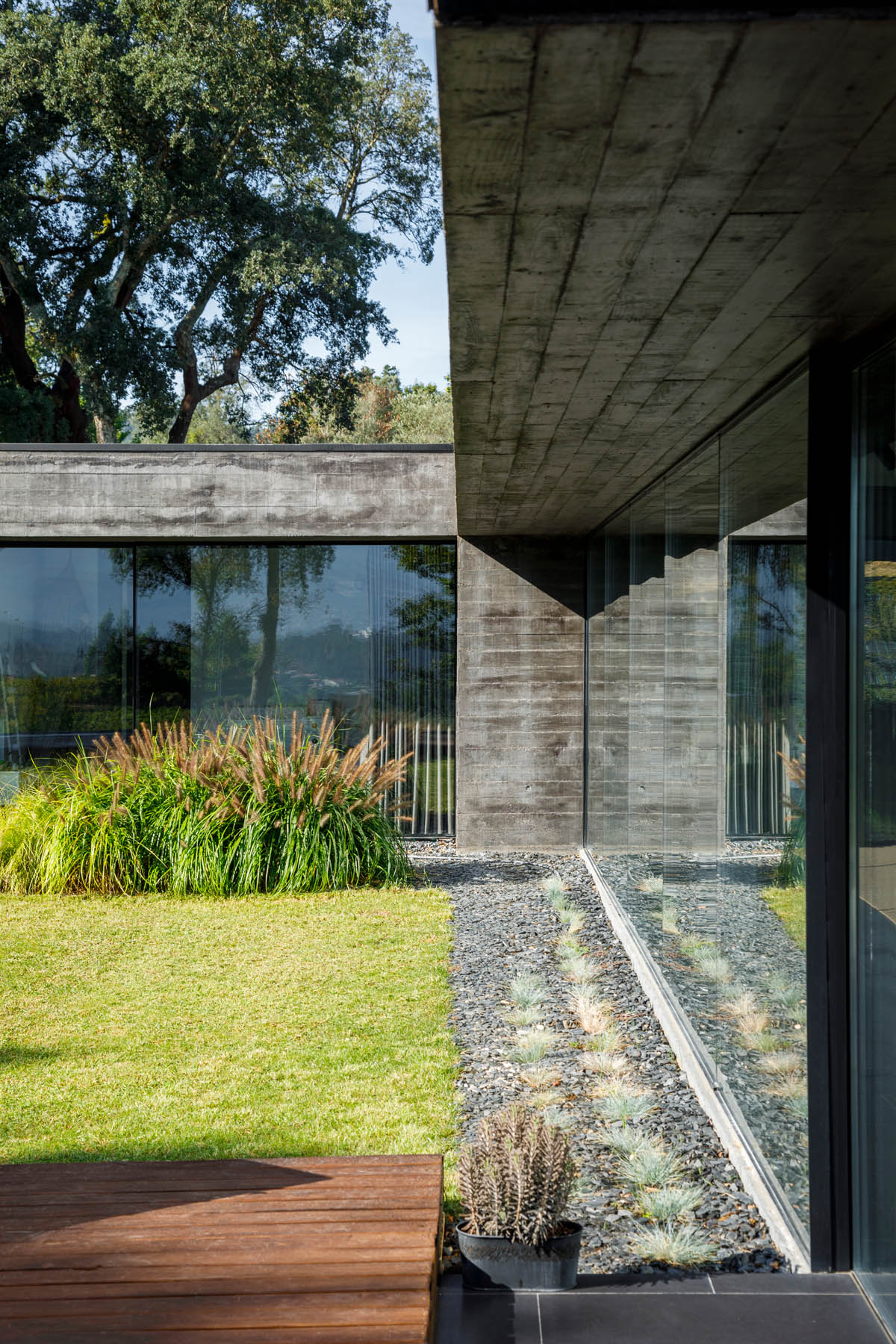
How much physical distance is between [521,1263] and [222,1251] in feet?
2.66

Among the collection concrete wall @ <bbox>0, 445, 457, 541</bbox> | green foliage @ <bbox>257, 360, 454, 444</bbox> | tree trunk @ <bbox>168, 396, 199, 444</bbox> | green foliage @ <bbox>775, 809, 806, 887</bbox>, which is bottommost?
green foliage @ <bbox>775, 809, 806, 887</bbox>

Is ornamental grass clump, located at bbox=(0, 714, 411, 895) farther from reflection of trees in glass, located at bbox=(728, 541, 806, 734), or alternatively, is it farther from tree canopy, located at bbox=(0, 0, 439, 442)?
tree canopy, located at bbox=(0, 0, 439, 442)

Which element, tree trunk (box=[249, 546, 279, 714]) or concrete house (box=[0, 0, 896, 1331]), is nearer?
concrete house (box=[0, 0, 896, 1331])

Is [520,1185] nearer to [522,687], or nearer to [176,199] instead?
[522,687]

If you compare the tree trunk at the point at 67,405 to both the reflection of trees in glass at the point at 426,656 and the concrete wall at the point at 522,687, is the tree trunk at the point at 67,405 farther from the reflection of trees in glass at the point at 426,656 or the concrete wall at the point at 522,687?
the concrete wall at the point at 522,687

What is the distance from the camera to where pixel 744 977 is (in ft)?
12.2

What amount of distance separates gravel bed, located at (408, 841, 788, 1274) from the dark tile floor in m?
0.12

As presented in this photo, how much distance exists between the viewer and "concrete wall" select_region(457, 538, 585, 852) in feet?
30.7

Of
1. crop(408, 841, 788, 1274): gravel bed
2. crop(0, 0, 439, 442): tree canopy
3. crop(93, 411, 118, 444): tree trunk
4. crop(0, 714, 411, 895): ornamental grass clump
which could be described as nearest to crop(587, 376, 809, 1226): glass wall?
crop(408, 841, 788, 1274): gravel bed

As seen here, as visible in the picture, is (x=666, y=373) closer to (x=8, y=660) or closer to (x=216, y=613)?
(x=216, y=613)

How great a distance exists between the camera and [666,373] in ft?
11.8

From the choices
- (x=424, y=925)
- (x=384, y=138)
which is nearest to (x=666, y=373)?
(x=424, y=925)

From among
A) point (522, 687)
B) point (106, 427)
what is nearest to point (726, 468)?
point (522, 687)

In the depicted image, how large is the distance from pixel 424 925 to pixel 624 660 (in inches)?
80.1
